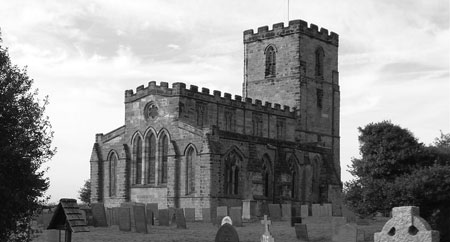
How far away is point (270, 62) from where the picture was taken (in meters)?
65.6

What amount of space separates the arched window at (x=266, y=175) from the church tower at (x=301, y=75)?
8.30m

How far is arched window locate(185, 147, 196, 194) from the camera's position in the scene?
49.8 m

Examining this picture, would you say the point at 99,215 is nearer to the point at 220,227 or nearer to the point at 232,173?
the point at 232,173

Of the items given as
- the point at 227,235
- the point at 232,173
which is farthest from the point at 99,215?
the point at 227,235

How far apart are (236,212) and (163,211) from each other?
3990 millimetres

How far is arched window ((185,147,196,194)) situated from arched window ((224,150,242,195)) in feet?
6.92

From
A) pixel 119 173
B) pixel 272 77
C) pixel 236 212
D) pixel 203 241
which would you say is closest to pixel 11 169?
pixel 203 241

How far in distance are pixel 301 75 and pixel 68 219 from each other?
1818 inches

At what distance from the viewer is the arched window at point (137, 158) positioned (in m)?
52.5

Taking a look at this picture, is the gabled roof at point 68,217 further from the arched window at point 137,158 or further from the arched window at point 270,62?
the arched window at point 270,62

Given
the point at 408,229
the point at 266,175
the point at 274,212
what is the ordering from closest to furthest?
the point at 408,229 < the point at 274,212 < the point at 266,175

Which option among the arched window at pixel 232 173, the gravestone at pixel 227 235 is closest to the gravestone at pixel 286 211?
the arched window at pixel 232 173

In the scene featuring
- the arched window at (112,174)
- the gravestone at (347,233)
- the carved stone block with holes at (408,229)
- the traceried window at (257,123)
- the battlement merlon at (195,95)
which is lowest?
the gravestone at (347,233)

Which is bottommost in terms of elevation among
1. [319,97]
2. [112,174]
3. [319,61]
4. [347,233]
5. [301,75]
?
[347,233]
